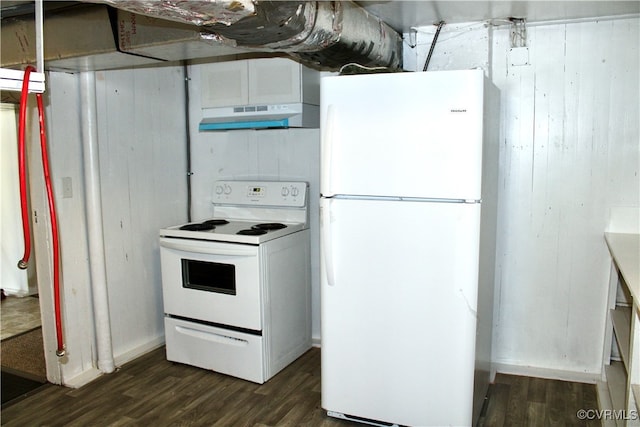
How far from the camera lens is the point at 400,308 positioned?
91.3 inches

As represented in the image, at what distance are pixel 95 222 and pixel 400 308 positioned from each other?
1892 mm

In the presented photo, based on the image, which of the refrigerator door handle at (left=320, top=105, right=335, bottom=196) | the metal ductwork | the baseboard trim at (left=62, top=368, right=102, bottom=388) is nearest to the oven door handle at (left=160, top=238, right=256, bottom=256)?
the refrigerator door handle at (left=320, top=105, right=335, bottom=196)

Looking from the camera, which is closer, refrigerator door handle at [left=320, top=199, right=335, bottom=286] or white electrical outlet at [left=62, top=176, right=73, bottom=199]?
refrigerator door handle at [left=320, top=199, right=335, bottom=286]

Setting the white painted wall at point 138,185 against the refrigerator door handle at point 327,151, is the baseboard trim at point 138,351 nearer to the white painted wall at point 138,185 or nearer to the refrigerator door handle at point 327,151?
the white painted wall at point 138,185

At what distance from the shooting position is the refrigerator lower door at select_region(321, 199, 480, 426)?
2.22 meters

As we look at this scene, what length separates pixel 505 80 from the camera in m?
2.86

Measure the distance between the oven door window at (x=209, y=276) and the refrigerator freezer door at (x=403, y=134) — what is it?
950 mm

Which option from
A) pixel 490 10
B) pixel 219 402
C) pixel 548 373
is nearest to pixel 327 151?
pixel 490 10

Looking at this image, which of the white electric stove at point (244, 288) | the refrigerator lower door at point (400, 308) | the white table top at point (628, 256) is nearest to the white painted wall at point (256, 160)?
the white electric stove at point (244, 288)

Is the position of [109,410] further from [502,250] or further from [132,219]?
[502,250]

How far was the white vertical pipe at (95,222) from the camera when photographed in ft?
9.59

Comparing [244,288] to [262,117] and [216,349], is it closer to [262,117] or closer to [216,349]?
[216,349]

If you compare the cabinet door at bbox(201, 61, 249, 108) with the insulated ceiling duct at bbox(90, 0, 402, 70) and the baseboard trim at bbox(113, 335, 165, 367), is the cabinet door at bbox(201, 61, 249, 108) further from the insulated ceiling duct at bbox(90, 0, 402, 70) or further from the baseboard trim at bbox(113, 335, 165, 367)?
the baseboard trim at bbox(113, 335, 165, 367)

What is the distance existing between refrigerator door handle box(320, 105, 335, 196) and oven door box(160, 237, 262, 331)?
0.69 meters
